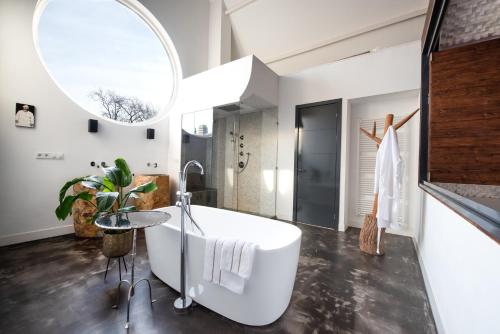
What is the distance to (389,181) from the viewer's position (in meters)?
2.34

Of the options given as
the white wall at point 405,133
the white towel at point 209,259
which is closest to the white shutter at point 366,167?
the white wall at point 405,133

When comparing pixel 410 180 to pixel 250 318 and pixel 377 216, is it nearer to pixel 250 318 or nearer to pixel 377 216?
pixel 377 216

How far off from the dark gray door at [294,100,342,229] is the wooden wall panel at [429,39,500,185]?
1480mm

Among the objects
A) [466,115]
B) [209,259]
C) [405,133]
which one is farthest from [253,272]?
[405,133]

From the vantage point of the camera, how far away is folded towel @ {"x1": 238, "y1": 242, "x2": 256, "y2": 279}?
1.25m

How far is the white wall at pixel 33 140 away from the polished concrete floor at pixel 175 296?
1.37 feet

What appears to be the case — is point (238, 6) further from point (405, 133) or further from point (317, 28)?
point (405, 133)

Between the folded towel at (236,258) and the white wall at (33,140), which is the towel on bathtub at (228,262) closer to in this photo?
the folded towel at (236,258)

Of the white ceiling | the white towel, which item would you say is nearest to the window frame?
the white towel

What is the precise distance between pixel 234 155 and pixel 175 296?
9.04ft

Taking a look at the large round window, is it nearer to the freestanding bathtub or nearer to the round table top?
the round table top

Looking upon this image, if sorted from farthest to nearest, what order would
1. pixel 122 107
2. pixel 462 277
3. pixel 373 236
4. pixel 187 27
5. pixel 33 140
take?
pixel 187 27 → pixel 122 107 → pixel 33 140 → pixel 373 236 → pixel 462 277

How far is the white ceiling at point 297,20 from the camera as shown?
133 inches

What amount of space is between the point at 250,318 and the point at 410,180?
3095 millimetres
